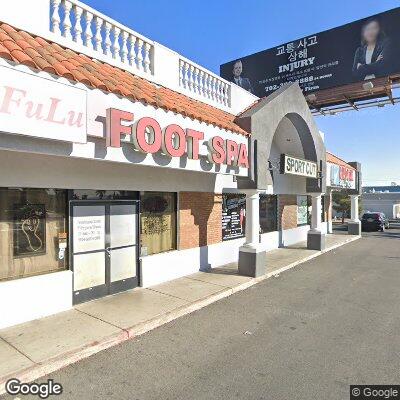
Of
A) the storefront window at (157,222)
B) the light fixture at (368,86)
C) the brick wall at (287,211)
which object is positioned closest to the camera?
the storefront window at (157,222)

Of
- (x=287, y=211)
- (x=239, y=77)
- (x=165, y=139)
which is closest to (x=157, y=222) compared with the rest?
(x=165, y=139)

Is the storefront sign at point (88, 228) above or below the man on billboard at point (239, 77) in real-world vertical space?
below

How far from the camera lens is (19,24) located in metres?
6.61

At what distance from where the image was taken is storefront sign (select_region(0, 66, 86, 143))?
179 inches

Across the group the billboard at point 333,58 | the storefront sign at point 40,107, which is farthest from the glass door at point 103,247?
the billboard at point 333,58

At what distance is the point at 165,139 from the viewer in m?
6.84

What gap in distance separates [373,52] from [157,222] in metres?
19.1

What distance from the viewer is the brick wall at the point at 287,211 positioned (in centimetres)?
1595

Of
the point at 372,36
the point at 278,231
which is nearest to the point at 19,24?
the point at 278,231

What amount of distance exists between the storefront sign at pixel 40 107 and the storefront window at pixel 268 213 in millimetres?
10507

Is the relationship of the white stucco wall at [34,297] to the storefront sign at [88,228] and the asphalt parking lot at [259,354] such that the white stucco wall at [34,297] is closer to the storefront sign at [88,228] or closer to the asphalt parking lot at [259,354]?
the storefront sign at [88,228]

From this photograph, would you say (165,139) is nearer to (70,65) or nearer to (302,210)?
(70,65)

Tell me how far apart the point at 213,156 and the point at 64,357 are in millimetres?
5114

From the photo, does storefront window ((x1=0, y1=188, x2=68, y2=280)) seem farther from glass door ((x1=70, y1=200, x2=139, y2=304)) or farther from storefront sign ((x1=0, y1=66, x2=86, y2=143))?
storefront sign ((x1=0, y1=66, x2=86, y2=143))
